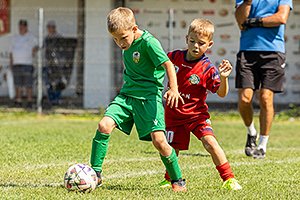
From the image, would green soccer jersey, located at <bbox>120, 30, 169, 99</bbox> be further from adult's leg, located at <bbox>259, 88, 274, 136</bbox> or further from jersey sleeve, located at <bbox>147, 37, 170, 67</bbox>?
adult's leg, located at <bbox>259, 88, 274, 136</bbox>

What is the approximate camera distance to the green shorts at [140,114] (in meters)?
6.90

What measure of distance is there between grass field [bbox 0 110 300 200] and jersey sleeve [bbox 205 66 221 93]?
0.87m

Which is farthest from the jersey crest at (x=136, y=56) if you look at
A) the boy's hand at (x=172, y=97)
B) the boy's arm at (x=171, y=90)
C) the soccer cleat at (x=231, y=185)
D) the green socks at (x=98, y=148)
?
the soccer cleat at (x=231, y=185)

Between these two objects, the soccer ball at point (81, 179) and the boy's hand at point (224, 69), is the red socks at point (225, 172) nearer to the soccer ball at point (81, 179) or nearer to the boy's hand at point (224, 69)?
the boy's hand at point (224, 69)

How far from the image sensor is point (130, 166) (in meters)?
8.66

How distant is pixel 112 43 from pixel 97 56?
45 cm

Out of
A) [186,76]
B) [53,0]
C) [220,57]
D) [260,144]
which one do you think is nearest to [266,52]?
[260,144]

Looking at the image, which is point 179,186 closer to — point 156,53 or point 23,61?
point 156,53

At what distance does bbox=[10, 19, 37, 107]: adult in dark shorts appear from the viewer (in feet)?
59.0

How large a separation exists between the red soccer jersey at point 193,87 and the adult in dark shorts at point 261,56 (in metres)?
2.65

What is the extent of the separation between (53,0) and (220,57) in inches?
163

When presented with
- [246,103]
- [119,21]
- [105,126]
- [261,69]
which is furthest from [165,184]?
[261,69]

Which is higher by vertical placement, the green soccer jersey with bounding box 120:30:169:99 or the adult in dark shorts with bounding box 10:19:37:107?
the green soccer jersey with bounding box 120:30:169:99

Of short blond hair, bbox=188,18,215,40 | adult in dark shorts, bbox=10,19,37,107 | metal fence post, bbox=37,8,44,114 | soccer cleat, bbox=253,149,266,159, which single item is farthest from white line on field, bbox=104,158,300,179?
adult in dark shorts, bbox=10,19,37,107
